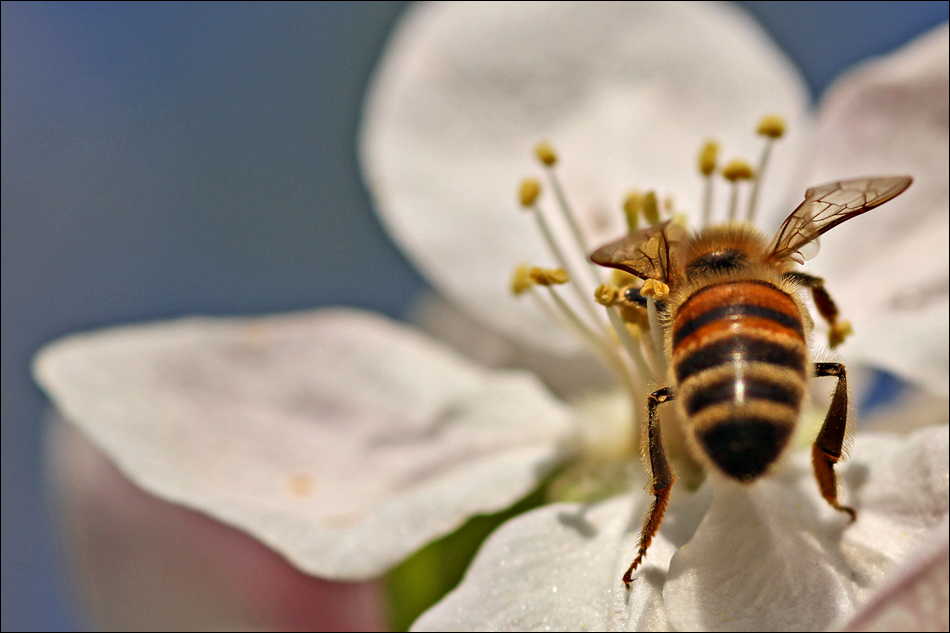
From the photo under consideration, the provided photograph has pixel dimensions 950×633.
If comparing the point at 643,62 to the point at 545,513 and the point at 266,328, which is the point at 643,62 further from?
the point at 545,513

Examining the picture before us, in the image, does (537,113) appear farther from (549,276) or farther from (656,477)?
(656,477)

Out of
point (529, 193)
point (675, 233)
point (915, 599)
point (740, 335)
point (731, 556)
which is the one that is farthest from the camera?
point (529, 193)

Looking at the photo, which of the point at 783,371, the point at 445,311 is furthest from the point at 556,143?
the point at 783,371

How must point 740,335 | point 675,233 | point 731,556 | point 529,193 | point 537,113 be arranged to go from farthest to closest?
point 537,113, point 529,193, point 675,233, point 731,556, point 740,335

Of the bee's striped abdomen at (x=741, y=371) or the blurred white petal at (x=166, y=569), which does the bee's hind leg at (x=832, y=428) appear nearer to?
the bee's striped abdomen at (x=741, y=371)

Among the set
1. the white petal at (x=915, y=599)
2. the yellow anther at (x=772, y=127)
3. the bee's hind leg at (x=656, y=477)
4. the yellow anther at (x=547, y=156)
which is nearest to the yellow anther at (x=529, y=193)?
the yellow anther at (x=547, y=156)

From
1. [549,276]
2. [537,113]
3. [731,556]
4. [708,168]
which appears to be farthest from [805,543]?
[537,113]

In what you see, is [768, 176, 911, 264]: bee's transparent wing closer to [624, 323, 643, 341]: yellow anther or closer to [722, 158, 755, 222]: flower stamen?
[624, 323, 643, 341]: yellow anther
